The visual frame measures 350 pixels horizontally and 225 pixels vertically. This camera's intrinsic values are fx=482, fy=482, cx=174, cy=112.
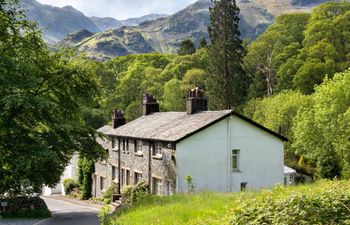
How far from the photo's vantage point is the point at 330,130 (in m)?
39.7

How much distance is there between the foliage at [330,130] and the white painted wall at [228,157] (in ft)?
26.1

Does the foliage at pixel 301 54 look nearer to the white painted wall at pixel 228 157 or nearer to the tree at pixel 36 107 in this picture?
the white painted wall at pixel 228 157

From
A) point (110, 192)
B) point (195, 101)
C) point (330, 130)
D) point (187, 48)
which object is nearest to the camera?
point (195, 101)

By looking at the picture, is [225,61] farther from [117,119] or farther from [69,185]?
[69,185]

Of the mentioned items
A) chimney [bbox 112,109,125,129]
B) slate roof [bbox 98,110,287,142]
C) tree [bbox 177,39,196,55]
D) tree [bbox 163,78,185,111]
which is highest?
tree [bbox 177,39,196,55]

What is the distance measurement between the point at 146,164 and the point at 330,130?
15718mm

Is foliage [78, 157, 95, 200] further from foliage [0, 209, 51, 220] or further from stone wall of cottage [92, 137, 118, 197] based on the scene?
foliage [0, 209, 51, 220]

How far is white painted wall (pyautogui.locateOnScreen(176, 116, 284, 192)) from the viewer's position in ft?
101

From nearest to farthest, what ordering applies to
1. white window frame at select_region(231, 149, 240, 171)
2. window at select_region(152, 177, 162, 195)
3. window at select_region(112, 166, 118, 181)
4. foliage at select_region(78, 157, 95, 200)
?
white window frame at select_region(231, 149, 240, 171) → window at select_region(152, 177, 162, 195) → window at select_region(112, 166, 118, 181) → foliage at select_region(78, 157, 95, 200)

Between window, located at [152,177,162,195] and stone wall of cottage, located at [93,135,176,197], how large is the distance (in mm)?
186

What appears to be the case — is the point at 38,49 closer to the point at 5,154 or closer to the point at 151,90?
the point at 5,154

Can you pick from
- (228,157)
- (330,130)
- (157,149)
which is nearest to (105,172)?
(157,149)

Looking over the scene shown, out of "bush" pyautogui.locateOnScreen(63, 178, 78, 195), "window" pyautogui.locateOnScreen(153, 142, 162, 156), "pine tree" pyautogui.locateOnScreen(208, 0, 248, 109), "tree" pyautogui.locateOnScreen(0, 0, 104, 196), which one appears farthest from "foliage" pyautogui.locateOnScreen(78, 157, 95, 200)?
"tree" pyautogui.locateOnScreen(0, 0, 104, 196)

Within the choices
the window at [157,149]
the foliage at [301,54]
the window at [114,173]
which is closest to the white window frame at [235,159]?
the window at [157,149]
